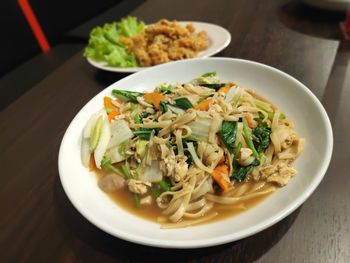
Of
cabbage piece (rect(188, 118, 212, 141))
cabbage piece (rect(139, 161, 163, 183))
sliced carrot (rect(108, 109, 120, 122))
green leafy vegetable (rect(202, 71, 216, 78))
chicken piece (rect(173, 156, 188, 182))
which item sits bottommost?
cabbage piece (rect(139, 161, 163, 183))

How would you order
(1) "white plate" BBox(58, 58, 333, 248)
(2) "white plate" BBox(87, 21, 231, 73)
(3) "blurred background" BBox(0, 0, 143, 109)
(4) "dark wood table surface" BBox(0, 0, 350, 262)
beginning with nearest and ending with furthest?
(1) "white plate" BBox(58, 58, 333, 248)
(4) "dark wood table surface" BBox(0, 0, 350, 262)
(2) "white plate" BBox(87, 21, 231, 73)
(3) "blurred background" BBox(0, 0, 143, 109)

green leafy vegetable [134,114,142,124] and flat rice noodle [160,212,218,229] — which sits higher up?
green leafy vegetable [134,114,142,124]

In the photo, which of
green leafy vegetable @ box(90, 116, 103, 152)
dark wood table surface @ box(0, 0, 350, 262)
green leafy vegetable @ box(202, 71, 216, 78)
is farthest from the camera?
green leafy vegetable @ box(202, 71, 216, 78)

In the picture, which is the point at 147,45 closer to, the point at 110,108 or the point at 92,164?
the point at 110,108

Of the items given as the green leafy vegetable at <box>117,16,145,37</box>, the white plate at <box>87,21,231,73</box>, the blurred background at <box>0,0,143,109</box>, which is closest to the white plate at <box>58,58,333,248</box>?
the white plate at <box>87,21,231,73</box>

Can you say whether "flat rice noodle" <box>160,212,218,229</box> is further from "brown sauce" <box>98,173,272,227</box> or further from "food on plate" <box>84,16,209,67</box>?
"food on plate" <box>84,16,209,67</box>

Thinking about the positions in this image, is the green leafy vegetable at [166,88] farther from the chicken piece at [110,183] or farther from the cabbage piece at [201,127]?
the chicken piece at [110,183]

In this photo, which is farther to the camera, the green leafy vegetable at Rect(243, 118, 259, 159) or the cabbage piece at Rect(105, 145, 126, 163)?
the cabbage piece at Rect(105, 145, 126, 163)

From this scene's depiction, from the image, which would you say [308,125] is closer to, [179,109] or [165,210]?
[179,109]
